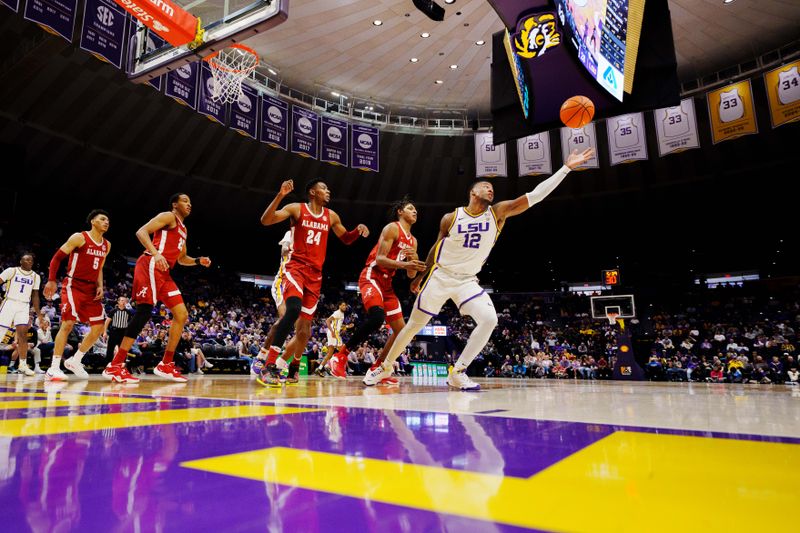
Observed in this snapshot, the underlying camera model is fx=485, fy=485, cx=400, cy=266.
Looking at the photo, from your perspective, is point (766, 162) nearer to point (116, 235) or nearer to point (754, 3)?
point (754, 3)

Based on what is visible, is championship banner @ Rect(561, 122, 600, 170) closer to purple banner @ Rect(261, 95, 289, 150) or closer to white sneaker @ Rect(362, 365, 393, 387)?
purple banner @ Rect(261, 95, 289, 150)

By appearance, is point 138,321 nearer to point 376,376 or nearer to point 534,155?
point 376,376

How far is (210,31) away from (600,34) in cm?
526

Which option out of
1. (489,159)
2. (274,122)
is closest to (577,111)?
(489,159)

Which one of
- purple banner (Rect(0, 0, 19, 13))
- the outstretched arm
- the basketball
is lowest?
the outstretched arm

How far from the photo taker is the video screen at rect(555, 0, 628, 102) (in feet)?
20.5

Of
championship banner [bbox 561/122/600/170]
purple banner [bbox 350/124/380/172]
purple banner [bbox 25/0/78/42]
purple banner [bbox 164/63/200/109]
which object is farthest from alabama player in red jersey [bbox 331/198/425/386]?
championship banner [bbox 561/122/600/170]

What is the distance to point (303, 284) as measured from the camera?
4246 mm

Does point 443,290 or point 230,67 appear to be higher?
point 230,67

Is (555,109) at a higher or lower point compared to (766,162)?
lower

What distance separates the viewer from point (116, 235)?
1861 centimetres

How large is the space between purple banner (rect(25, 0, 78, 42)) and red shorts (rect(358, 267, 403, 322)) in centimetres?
803

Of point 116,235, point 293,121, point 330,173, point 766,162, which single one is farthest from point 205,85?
point 766,162

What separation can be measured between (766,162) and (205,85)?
743 inches
